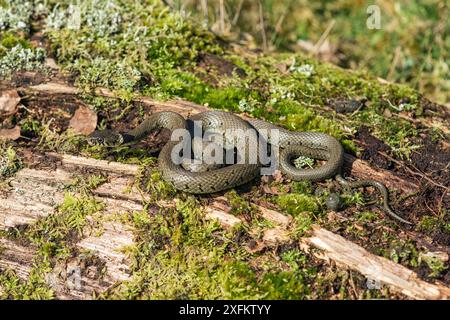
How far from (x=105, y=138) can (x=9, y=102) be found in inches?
66.2

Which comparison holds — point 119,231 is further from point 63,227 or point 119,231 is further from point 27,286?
point 27,286

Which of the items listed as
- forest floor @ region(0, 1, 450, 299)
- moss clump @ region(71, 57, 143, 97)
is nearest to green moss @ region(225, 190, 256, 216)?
forest floor @ region(0, 1, 450, 299)

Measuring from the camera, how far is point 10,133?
7.18 m

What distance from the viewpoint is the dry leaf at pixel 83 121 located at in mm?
7293

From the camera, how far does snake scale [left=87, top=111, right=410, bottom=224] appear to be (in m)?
6.30

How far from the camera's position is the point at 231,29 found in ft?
35.2

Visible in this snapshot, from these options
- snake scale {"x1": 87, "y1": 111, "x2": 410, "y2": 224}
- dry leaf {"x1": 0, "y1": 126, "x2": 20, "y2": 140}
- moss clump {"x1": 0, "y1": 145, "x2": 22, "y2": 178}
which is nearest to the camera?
snake scale {"x1": 87, "y1": 111, "x2": 410, "y2": 224}

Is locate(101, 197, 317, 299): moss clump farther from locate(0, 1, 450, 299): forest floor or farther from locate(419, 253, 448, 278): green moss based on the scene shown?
locate(419, 253, 448, 278): green moss

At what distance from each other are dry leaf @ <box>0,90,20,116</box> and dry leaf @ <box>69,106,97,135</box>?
0.84 meters

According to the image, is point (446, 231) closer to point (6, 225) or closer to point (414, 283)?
point (414, 283)

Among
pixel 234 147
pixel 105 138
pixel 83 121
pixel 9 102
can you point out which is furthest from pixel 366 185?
pixel 9 102
